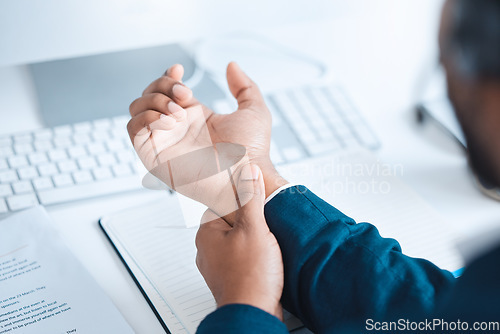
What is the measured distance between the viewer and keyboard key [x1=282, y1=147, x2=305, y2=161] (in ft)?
2.30

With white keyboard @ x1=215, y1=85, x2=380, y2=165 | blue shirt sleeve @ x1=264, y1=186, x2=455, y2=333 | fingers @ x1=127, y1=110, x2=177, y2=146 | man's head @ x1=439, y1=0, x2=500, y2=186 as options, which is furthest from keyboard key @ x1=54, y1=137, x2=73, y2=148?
man's head @ x1=439, y1=0, x2=500, y2=186

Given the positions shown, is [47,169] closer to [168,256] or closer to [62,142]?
[62,142]

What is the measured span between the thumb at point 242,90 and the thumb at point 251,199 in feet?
0.44

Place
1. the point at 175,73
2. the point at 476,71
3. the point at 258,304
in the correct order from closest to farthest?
the point at 476,71 → the point at 258,304 → the point at 175,73

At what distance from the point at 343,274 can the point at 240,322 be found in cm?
12

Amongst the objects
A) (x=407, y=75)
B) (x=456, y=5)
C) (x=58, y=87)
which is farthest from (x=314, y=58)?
(x=456, y=5)

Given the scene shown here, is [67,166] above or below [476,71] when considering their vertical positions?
below

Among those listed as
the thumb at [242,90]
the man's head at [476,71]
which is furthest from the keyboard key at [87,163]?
the man's head at [476,71]

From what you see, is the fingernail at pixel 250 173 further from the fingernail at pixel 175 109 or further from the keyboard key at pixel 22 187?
the keyboard key at pixel 22 187

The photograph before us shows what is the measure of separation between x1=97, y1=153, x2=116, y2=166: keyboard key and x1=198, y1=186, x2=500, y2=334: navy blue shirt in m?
0.24

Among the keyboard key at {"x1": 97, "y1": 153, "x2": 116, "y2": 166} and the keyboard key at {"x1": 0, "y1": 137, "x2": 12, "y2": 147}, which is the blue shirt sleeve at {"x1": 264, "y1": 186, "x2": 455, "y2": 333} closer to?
the keyboard key at {"x1": 97, "y1": 153, "x2": 116, "y2": 166}

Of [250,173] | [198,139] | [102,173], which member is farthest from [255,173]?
[102,173]

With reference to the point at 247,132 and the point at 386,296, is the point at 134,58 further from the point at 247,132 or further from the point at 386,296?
the point at 386,296

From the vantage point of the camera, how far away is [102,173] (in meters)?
0.66
